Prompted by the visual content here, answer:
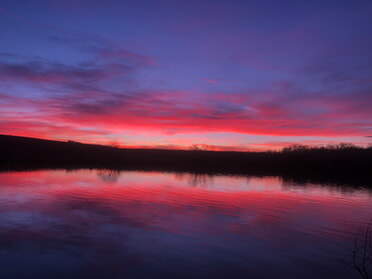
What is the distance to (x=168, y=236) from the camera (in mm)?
12148

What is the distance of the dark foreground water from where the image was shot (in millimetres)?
9031

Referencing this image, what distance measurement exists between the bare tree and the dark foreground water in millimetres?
263

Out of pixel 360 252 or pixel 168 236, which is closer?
pixel 360 252

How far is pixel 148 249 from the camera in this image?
10.5 meters

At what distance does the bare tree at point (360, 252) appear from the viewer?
945 cm

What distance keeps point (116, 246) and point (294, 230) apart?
865cm

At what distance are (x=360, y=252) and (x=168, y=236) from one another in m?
7.54

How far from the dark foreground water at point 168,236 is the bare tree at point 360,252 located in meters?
0.26

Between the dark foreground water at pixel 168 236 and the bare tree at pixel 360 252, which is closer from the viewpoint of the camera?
the dark foreground water at pixel 168 236

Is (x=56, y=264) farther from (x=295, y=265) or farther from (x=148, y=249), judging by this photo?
(x=295, y=265)

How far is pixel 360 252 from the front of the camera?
435 inches

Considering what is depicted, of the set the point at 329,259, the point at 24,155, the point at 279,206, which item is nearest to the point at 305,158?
the point at 279,206

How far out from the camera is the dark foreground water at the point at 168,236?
9.03 m

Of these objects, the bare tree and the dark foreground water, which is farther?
the bare tree
